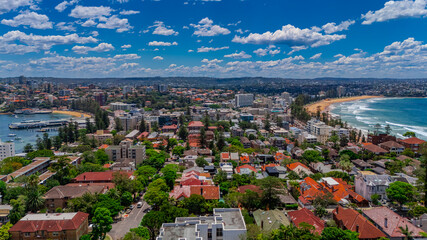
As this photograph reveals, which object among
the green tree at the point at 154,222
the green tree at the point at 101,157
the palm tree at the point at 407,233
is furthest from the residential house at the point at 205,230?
the green tree at the point at 101,157

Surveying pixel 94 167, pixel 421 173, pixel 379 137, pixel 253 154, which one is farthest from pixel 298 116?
pixel 94 167

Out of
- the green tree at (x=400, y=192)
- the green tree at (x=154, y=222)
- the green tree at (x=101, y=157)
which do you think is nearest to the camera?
the green tree at (x=154, y=222)

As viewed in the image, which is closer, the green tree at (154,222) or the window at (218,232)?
the window at (218,232)

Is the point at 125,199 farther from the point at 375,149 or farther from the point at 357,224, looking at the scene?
the point at 375,149

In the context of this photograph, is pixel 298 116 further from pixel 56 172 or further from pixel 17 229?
pixel 17 229

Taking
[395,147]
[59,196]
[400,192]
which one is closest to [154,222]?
[59,196]

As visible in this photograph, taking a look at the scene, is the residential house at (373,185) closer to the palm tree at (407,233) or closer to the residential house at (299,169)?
the residential house at (299,169)

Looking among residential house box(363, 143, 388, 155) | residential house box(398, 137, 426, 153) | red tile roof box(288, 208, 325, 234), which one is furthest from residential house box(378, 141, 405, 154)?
red tile roof box(288, 208, 325, 234)
